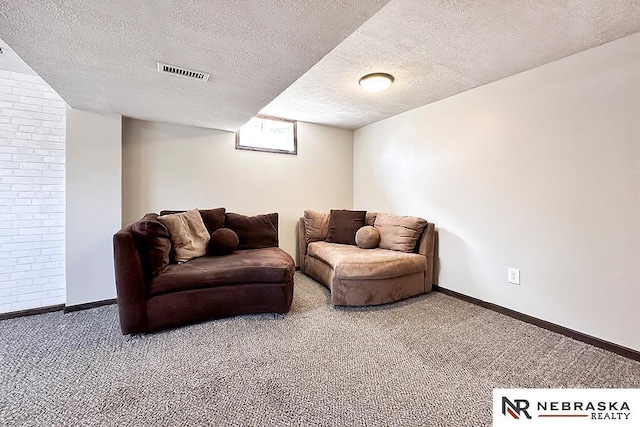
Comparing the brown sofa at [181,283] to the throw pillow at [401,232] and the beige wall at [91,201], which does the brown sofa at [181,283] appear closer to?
the beige wall at [91,201]

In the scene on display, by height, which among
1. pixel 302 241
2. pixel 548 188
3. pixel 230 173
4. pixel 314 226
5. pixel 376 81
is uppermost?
pixel 376 81

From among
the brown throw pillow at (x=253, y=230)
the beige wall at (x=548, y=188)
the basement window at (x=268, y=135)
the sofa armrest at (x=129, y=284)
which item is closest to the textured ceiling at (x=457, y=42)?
the beige wall at (x=548, y=188)

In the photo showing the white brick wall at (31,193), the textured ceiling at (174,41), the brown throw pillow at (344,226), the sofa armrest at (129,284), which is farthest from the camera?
the brown throw pillow at (344,226)

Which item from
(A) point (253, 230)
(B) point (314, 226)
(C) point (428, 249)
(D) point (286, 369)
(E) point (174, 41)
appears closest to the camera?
(E) point (174, 41)

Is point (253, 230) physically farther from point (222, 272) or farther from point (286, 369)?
point (286, 369)

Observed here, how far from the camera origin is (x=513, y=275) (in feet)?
7.97

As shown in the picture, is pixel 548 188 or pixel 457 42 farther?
pixel 548 188

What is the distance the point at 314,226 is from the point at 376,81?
1959 millimetres

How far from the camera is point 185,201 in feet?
10.6

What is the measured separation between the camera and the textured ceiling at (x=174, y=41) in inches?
47.8

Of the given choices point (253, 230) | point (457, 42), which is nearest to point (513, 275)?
point (457, 42)

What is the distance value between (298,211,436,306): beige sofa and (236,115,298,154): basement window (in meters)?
1.55

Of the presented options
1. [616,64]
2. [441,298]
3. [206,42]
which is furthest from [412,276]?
[206,42]

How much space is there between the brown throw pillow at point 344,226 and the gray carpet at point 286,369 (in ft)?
4.19
